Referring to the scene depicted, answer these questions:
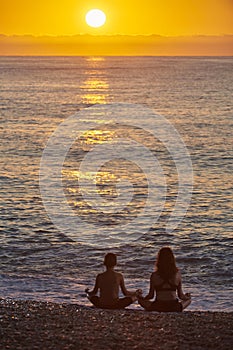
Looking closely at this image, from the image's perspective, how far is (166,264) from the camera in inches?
542

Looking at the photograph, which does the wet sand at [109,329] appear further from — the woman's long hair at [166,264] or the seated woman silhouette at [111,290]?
the woman's long hair at [166,264]

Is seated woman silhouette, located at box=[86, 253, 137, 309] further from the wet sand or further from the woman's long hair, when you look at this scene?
the woman's long hair

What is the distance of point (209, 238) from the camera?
26875 mm

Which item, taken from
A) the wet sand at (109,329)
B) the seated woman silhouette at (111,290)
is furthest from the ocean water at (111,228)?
the wet sand at (109,329)

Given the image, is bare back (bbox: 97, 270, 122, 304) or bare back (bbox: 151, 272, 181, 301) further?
bare back (bbox: 97, 270, 122, 304)

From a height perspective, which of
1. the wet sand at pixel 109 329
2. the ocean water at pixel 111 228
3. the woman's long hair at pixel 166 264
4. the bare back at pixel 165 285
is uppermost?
the ocean water at pixel 111 228

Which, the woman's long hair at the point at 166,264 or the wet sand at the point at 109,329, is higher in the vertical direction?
the woman's long hair at the point at 166,264

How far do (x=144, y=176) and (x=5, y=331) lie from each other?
92.6 ft

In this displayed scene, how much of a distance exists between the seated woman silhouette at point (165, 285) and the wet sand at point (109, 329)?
0.26m

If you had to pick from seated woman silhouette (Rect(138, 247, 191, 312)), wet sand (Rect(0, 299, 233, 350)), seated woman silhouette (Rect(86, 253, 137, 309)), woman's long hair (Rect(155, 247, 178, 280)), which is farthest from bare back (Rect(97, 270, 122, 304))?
woman's long hair (Rect(155, 247, 178, 280))

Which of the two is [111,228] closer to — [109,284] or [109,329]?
[109,284]

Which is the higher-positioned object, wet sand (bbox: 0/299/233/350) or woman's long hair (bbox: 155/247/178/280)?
woman's long hair (bbox: 155/247/178/280)

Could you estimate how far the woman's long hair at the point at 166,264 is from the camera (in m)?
13.7

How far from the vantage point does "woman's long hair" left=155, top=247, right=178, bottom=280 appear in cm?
1373
